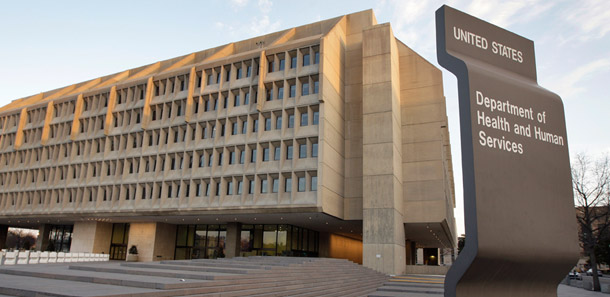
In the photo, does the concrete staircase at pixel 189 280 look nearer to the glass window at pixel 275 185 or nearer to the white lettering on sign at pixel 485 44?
the glass window at pixel 275 185

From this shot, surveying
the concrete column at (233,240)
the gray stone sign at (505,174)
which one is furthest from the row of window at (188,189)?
the gray stone sign at (505,174)

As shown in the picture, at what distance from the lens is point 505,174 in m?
7.29

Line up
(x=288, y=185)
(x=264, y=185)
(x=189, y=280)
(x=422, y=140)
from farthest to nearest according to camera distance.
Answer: (x=422, y=140) → (x=264, y=185) → (x=288, y=185) → (x=189, y=280)

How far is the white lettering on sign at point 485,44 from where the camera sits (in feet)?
26.5

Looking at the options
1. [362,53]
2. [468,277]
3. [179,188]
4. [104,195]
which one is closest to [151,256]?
[104,195]

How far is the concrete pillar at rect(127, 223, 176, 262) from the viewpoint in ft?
147

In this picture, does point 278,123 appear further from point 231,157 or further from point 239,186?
point 239,186

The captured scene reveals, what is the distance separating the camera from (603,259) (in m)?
65.9

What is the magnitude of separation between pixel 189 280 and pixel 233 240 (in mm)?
25605

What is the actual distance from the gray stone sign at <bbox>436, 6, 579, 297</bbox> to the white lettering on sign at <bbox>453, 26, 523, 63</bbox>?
2 centimetres

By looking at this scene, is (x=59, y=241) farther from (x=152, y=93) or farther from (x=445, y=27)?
(x=445, y=27)

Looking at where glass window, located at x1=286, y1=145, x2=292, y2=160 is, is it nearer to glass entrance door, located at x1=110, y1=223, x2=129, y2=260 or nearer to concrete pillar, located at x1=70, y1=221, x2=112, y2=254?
glass entrance door, located at x1=110, y1=223, x2=129, y2=260

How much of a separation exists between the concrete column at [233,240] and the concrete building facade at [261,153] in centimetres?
10

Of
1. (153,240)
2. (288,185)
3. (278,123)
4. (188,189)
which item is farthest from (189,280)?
(153,240)
